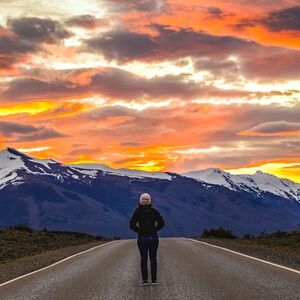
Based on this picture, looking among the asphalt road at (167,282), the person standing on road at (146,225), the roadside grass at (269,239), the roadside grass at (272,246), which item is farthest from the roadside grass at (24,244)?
the person standing on road at (146,225)

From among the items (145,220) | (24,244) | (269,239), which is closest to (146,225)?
(145,220)

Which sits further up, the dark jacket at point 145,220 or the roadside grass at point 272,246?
the dark jacket at point 145,220

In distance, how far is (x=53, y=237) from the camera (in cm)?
4600

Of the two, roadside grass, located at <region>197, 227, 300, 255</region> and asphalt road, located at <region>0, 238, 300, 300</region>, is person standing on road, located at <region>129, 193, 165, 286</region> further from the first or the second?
roadside grass, located at <region>197, 227, 300, 255</region>

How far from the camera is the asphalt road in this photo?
1332cm

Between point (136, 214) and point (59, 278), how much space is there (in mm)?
3594

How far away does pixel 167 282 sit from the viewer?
1558cm

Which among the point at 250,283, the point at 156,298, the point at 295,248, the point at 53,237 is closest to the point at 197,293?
the point at 156,298

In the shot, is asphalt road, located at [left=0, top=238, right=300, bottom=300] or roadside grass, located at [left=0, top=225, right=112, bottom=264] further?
roadside grass, located at [left=0, top=225, right=112, bottom=264]

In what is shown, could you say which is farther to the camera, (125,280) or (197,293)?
(125,280)

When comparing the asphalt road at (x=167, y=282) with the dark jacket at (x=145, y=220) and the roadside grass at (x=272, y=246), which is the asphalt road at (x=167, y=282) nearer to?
the dark jacket at (x=145, y=220)

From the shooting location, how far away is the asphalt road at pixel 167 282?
43.7 ft

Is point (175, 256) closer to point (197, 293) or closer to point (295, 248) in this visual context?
point (295, 248)

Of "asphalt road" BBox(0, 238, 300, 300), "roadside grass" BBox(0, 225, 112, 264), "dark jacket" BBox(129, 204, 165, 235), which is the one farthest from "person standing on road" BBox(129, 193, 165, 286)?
"roadside grass" BBox(0, 225, 112, 264)
